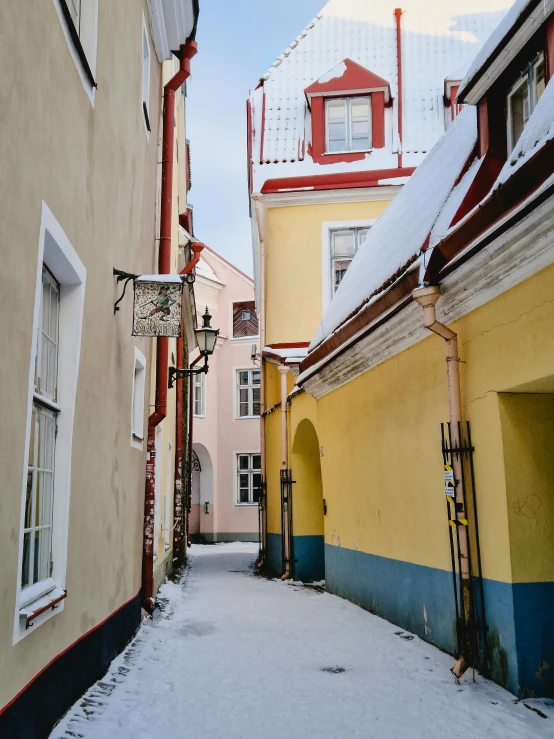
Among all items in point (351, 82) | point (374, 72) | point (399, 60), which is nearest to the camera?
point (351, 82)

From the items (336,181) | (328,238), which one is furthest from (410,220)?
(336,181)

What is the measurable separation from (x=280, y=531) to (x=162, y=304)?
9414mm

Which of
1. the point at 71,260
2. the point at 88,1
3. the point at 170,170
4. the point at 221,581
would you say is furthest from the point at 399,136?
the point at 71,260

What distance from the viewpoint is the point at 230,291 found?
30.0 m

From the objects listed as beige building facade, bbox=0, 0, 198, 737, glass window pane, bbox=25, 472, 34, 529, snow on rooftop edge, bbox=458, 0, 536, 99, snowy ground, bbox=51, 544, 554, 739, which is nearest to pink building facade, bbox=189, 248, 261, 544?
snowy ground, bbox=51, 544, 554, 739

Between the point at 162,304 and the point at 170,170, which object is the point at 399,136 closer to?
the point at 170,170

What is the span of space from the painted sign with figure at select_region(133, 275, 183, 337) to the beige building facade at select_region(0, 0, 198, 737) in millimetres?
204

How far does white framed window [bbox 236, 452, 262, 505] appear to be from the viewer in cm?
2848

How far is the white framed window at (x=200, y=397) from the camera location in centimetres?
2891

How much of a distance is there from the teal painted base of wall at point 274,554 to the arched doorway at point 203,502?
1232 cm

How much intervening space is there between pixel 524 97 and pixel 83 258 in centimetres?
364

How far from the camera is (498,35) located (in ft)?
19.9

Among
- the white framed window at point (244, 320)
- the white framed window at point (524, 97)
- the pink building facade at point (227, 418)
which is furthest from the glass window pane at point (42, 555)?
the white framed window at point (244, 320)

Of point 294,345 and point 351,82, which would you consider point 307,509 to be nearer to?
point 294,345
